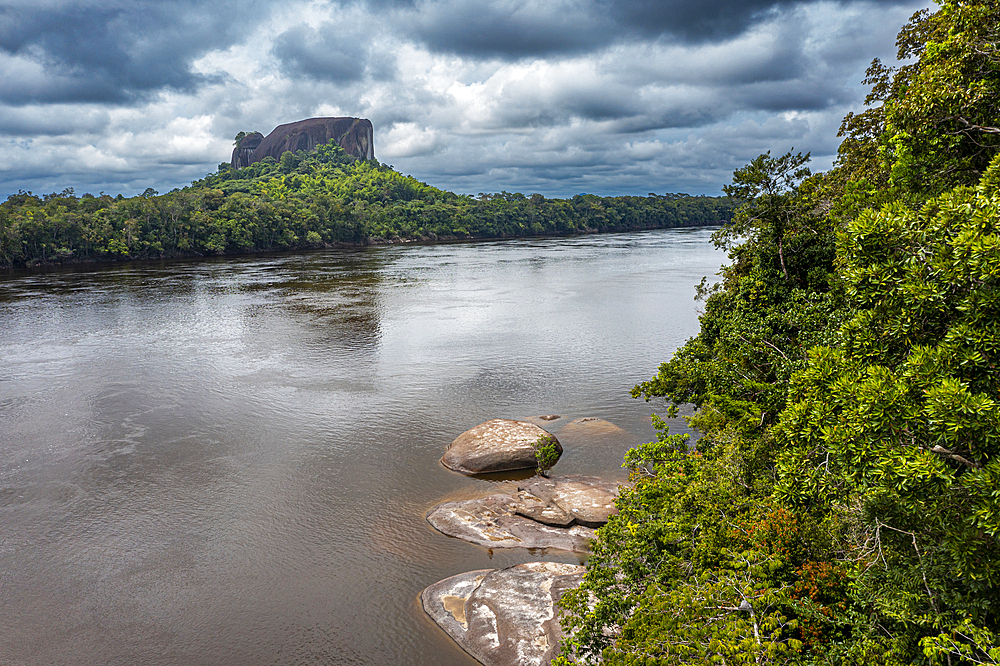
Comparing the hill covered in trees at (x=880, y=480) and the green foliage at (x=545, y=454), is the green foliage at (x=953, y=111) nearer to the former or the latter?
the hill covered in trees at (x=880, y=480)

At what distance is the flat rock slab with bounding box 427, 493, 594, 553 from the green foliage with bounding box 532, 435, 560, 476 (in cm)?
270

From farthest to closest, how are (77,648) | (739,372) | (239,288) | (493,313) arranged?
(239,288), (493,313), (739,372), (77,648)

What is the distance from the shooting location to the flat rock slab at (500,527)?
53.0ft

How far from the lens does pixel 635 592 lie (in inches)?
→ 400

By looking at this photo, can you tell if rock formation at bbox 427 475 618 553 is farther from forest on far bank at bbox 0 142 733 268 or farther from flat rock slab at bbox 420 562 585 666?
forest on far bank at bbox 0 142 733 268

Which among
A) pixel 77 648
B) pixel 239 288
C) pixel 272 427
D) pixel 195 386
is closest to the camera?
pixel 77 648

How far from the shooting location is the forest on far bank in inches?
3359

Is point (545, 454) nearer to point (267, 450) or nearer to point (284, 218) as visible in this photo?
point (267, 450)

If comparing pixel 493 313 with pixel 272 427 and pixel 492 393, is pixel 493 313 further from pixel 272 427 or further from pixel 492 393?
pixel 272 427

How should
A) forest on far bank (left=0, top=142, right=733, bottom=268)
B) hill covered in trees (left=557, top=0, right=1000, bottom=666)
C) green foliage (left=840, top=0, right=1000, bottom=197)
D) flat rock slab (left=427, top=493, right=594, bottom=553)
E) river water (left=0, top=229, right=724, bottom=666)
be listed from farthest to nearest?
forest on far bank (left=0, top=142, right=733, bottom=268), flat rock slab (left=427, top=493, right=594, bottom=553), river water (left=0, top=229, right=724, bottom=666), green foliage (left=840, top=0, right=1000, bottom=197), hill covered in trees (left=557, top=0, right=1000, bottom=666)

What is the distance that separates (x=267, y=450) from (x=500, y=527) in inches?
441

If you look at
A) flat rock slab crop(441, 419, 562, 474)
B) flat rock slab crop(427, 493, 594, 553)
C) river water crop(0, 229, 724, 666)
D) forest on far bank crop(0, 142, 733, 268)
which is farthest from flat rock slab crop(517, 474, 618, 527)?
forest on far bank crop(0, 142, 733, 268)

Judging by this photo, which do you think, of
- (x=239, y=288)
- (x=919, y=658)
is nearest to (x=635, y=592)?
(x=919, y=658)

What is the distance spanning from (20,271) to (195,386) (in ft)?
224
